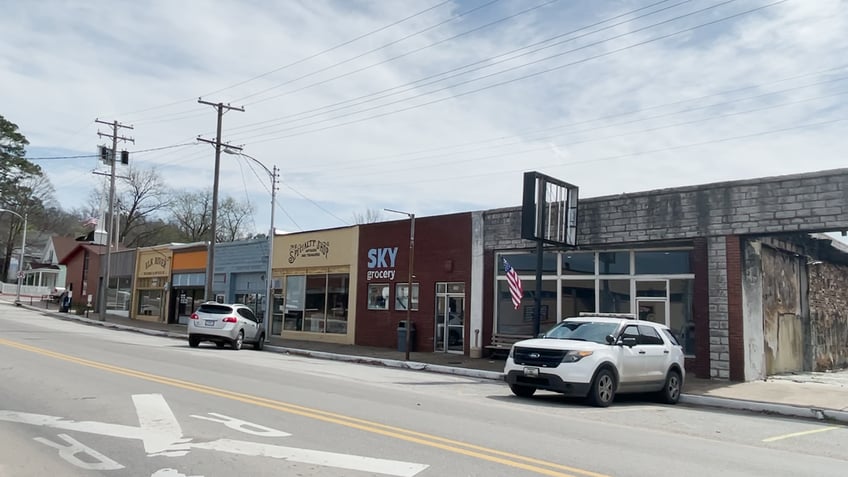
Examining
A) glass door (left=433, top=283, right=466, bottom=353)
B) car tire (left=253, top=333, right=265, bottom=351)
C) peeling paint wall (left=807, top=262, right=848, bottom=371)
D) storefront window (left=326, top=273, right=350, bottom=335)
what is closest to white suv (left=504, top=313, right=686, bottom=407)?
glass door (left=433, top=283, right=466, bottom=353)

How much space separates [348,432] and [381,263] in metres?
18.9

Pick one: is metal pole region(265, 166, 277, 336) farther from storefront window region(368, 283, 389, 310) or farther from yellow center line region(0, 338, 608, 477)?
yellow center line region(0, 338, 608, 477)

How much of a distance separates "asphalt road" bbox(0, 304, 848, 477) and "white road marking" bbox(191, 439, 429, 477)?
2 cm

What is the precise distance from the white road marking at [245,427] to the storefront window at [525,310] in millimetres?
13219

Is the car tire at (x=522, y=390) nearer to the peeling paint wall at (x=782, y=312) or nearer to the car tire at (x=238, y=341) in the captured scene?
the peeling paint wall at (x=782, y=312)

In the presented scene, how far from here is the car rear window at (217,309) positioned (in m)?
24.4

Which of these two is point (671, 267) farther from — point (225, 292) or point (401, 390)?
point (225, 292)

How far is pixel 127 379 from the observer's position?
12.6 m

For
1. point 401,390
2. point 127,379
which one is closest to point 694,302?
point 401,390

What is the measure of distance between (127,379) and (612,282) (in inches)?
523

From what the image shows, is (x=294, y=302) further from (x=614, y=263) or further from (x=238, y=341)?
(x=614, y=263)

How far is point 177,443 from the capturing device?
24.2 ft

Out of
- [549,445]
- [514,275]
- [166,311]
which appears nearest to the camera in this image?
[549,445]

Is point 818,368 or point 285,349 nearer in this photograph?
point 818,368
